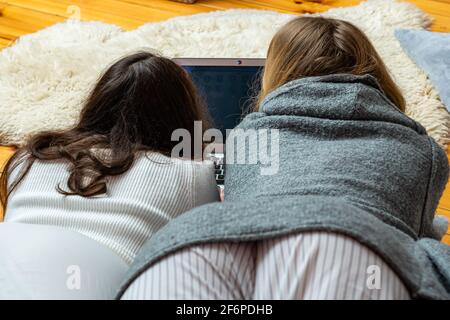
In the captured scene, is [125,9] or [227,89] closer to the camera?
[227,89]

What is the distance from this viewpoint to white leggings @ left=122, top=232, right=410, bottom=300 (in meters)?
0.62

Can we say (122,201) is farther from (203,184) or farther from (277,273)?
(277,273)

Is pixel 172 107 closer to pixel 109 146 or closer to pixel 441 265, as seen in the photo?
pixel 109 146

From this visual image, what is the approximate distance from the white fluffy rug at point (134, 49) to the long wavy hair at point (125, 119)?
0.49 m

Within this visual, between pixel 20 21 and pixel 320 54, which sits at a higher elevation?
pixel 320 54

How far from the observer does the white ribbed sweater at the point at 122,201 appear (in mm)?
875

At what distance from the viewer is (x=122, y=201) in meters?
0.88

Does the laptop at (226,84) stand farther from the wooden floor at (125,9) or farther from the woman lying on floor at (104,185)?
the wooden floor at (125,9)

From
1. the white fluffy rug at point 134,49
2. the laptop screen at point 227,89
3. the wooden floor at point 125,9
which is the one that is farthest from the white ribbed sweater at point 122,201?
the wooden floor at point 125,9

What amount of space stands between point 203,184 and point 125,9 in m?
1.24

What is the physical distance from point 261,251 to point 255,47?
1126mm

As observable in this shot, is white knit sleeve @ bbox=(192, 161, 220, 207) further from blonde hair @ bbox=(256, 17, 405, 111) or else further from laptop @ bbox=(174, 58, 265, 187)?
laptop @ bbox=(174, 58, 265, 187)

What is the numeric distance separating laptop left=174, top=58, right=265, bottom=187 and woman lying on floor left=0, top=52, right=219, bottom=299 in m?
0.19

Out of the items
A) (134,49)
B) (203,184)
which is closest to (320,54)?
(203,184)
